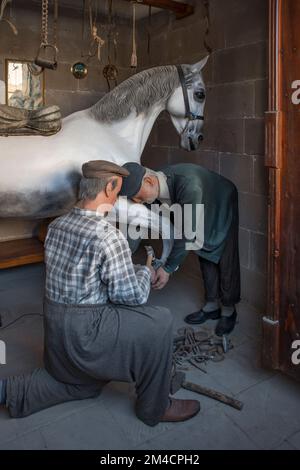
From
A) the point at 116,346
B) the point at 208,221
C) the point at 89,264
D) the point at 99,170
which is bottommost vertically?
the point at 116,346

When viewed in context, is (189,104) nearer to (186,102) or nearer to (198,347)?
(186,102)

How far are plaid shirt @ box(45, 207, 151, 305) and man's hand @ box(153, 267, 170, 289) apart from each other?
60cm

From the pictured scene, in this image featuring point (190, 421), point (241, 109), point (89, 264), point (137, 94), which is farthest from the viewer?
point (241, 109)

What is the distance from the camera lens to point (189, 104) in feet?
9.14

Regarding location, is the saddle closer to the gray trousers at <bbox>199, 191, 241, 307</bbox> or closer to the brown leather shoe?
the gray trousers at <bbox>199, 191, 241, 307</bbox>

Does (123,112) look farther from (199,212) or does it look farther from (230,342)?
(230,342)

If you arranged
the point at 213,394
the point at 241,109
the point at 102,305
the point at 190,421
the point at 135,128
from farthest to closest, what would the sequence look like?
the point at 241,109 < the point at 135,128 < the point at 213,394 < the point at 190,421 < the point at 102,305

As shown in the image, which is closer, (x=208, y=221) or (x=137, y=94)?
(x=137, y=94)

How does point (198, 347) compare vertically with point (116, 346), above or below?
below

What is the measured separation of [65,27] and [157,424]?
3.71m

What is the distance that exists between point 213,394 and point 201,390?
0.07m

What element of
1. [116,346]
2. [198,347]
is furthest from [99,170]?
[198,347]

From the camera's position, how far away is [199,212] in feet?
8.41
